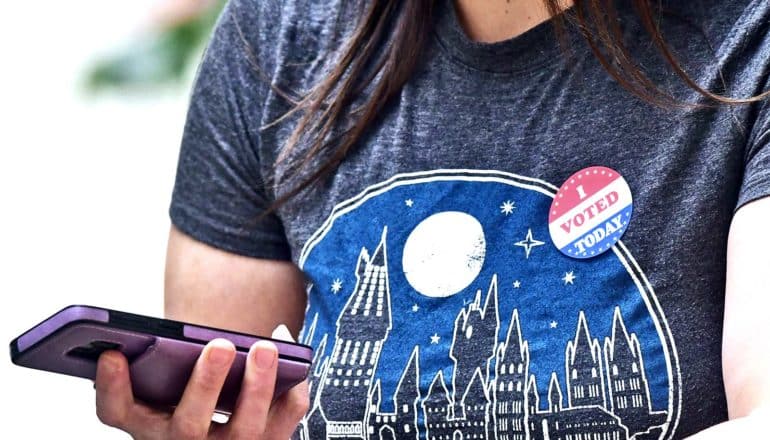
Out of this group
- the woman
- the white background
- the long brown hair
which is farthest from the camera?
the white background

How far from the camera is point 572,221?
1190 mm

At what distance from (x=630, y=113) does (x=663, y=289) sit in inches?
7.0

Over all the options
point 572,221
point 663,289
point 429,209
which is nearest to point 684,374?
point 663,289

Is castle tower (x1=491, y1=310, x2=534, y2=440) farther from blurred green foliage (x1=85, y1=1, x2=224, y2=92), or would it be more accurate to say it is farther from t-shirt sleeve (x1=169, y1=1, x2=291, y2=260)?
blurred green foliage (x1=85, y1=1, x2=224, y2=92)

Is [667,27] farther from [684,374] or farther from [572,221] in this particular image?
[684,374]

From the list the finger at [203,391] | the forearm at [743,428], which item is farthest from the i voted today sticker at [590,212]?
the finger at [203,391]

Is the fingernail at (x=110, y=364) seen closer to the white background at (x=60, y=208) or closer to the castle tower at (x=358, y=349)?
the castle tower at (x=358, y=349)

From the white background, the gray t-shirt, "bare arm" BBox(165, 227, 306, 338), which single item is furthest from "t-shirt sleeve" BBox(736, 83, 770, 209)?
the white background

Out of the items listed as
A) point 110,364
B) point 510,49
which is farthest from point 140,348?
point 510,49

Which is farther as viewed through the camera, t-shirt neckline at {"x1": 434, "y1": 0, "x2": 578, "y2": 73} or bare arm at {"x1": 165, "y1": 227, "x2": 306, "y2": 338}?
bare arm at {"x1": 165, "y1": 227, "x2": 306, "y2": 338}

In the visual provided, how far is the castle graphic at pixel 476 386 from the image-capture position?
112 cm

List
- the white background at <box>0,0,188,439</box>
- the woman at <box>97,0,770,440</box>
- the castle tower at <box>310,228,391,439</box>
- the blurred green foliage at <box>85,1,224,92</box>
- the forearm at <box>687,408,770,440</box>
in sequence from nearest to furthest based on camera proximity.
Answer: the forearm at <box>687,408,770,440</box> → the woman at <box>97,0,770,440</box> → the castle tower at <box>310,228,391,439</box> → the blurred green foliage at <box>85,1,224,92</box> → the white background at <box>0,0,188,439</box>

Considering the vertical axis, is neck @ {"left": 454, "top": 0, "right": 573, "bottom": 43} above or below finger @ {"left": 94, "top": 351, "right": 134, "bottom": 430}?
above

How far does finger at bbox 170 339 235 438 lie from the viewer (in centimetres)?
104
